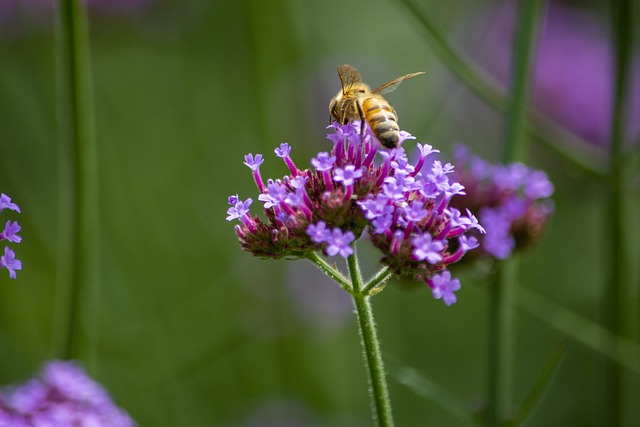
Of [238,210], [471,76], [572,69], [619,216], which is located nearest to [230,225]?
[572,69]

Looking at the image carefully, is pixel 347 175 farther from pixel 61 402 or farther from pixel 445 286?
pixel 61 402

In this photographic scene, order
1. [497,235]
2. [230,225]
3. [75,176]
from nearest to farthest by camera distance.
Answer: [75,176]
[497,235]
[230,225]

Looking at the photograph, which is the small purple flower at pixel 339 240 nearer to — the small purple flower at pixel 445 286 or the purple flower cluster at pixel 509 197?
the small purple flower at pixel 445 286

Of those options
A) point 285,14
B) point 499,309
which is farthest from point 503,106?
point 285,14

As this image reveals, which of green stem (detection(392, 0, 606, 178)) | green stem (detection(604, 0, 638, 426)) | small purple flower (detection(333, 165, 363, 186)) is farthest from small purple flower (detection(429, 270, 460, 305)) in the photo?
green stem (detection(604, 0, 638, 426))

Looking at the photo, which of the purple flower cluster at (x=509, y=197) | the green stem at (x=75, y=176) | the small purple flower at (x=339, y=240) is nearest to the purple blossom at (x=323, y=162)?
the small purple flower at (x=339, y=240)

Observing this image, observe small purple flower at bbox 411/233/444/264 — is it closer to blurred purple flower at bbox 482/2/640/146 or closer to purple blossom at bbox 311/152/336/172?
purple blossom at bbox 311/152/336/172
